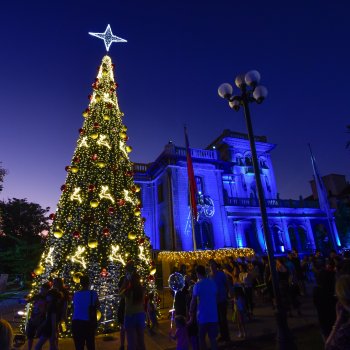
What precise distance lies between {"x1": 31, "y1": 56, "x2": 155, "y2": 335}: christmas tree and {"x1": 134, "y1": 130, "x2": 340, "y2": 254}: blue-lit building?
12153 mm

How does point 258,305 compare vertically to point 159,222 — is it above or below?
below

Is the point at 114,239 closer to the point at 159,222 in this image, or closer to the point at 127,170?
the point at 127,170

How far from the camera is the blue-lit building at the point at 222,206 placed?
22875 millimetres

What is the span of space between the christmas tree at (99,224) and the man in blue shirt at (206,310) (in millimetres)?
4652

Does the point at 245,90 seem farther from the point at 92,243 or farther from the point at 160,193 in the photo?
the point at 160,193

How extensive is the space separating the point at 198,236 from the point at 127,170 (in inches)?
535

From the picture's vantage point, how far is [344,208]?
1503 inches

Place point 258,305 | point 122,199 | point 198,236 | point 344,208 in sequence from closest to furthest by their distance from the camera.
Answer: point 122,199
point 258,305
point 198,236
point 344,208

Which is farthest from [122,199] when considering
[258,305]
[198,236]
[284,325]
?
[198,236]

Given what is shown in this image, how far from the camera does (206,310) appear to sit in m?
4.85

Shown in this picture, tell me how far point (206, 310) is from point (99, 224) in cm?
553

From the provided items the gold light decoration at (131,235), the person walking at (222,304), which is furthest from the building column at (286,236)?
the person walking at (222,304)

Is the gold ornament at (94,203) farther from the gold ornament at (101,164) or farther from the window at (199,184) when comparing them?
the window at (199,184)

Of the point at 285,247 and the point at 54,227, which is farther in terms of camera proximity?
the point at 285,247
